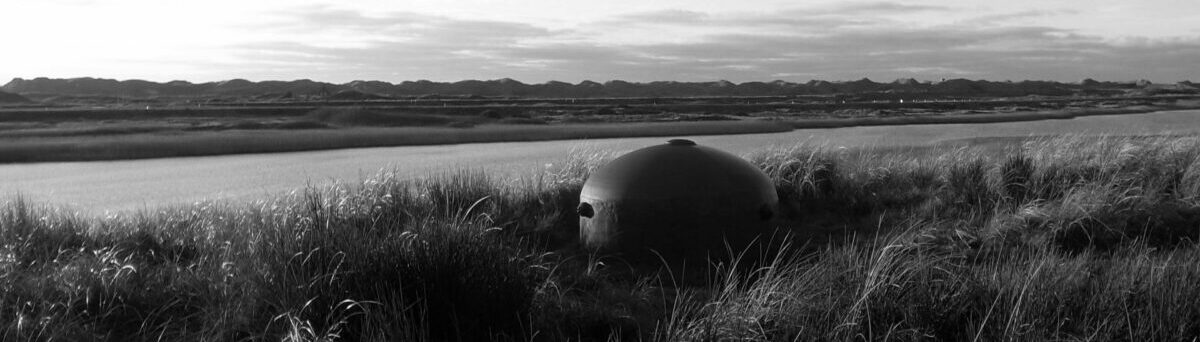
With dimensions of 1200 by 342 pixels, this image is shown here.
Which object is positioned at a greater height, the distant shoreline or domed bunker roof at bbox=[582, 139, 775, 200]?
domed bunker roof at bbox=[582, 139, 775, 200]

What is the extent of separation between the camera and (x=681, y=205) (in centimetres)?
905

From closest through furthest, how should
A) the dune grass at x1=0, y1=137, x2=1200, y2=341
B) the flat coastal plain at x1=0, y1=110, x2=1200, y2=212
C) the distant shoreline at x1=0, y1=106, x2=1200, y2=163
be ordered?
1. the dune grass at x1=0, y1=137, x2=1200, y2=341
2. the flat coastal plain at x1=0, y1=110, x2=1200, y2=212
3. the distant shoreline at x1=0, y1=106, x2=1200, y2=163

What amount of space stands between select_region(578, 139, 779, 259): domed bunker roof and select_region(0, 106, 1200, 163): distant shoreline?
19253 millimetres

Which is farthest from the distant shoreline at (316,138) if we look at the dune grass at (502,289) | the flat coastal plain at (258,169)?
the dune grass at (502,289)

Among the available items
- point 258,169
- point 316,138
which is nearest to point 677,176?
point 258,169

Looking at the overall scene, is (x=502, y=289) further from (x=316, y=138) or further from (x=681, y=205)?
(x=316, y=138)

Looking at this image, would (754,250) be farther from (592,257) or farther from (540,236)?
(540,236)

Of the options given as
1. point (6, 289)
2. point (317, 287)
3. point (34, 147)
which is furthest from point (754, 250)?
point (34, 147)

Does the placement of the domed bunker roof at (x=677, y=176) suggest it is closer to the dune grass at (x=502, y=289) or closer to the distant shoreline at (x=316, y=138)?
the dune grass at (x=502, y=289)

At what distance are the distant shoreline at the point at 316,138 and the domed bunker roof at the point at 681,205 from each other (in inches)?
758

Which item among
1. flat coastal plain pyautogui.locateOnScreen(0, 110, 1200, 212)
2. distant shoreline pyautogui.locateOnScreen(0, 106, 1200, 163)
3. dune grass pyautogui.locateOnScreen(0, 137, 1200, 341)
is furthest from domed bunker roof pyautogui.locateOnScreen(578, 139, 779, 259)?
distant shoreline pyautogui.locateOnScreen(0, 106, 1200, 163)

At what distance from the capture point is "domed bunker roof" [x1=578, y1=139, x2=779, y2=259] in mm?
9055

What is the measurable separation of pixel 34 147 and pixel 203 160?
5.08 meters

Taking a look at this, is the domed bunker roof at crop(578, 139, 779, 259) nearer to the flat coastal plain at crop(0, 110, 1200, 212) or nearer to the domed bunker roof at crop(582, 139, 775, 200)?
the domed bunker roof at crop(582, 139, 775, 200)
